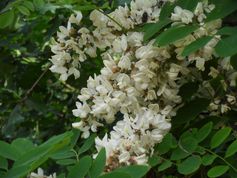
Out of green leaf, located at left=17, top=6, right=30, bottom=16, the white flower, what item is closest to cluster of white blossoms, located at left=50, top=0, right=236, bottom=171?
the white flower

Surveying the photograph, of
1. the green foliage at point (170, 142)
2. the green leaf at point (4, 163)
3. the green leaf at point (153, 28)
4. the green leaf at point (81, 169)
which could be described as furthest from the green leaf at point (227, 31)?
the green leaf at point (4, 163)

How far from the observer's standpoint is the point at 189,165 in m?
0.97

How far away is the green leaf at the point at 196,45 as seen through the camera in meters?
1.01

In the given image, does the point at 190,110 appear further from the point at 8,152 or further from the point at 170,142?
the point at 8,152

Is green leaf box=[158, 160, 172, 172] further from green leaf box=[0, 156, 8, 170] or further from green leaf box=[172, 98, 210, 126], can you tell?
green leaf box=[0, 156, 8, 170]

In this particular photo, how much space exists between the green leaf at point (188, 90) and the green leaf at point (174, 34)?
146 mm

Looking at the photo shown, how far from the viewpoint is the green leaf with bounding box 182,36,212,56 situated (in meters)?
1.01

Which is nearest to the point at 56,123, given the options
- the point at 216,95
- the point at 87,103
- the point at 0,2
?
the point at 0,2

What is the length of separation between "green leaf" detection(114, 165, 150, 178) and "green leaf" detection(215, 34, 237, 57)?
25 centimetres

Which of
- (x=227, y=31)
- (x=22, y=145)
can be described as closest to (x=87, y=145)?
(x=22, y=145)

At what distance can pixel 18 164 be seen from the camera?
0.85 meters

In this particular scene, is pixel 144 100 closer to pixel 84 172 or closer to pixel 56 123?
pixel 84 172

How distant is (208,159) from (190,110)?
0.55 feet

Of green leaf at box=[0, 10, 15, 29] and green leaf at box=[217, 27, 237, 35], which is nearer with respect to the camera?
green leaf at box=[217, 27, 237, 35]
